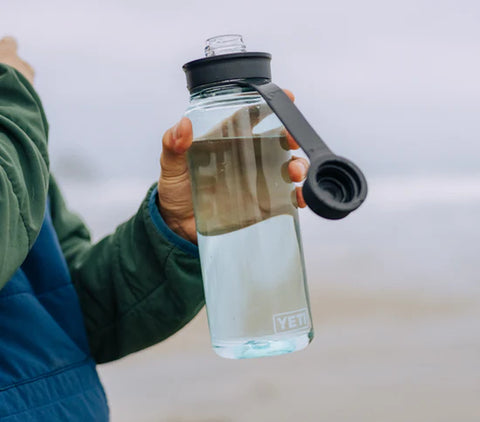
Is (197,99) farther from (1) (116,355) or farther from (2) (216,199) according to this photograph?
(1) (116,355)

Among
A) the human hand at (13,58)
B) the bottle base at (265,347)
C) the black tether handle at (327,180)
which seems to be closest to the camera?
the black tether handle at (327,180)

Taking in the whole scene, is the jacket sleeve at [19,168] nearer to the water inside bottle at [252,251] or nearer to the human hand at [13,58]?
the human hand at [13,58]

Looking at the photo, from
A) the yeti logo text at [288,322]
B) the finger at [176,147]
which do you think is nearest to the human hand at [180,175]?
the finger at [176,147]

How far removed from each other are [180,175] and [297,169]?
0.64ft

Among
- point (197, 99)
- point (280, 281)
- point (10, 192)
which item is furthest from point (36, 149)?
point (280, 281)

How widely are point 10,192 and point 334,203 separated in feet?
1.04

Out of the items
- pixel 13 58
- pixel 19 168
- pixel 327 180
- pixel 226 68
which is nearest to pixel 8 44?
pixel 13 58

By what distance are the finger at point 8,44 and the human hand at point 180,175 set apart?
0.22 meters

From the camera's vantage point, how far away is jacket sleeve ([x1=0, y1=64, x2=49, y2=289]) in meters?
0.83

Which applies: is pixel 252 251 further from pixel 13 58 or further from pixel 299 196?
pixel 13 58

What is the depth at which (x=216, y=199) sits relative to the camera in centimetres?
84

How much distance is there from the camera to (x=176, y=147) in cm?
88

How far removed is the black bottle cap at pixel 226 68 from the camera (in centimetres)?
80

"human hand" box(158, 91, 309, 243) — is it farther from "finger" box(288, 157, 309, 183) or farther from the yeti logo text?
the yeti logo text
